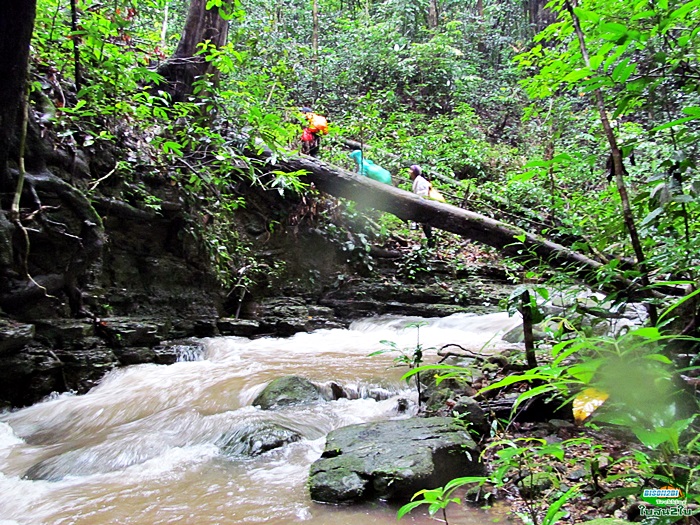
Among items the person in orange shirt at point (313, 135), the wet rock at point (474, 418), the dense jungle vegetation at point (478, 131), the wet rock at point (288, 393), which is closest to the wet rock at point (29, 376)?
the dense jungle vegetation at point (478, 131)

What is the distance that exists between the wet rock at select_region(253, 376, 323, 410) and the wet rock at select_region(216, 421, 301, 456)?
0.46 m

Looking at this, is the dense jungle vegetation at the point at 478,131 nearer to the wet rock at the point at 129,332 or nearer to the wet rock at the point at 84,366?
the wet rock at the point at 129,332

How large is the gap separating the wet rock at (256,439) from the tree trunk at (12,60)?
126 inches

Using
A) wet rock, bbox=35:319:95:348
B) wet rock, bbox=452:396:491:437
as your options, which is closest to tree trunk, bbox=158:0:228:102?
wet rock, bbox=35:319:95:348

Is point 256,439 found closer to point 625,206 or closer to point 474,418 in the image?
point 474,418

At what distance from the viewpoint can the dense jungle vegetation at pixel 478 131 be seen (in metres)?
1.95

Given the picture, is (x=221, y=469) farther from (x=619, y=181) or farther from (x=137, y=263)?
(x=137, y=263)

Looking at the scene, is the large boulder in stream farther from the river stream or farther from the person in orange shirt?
the person in orange shirt

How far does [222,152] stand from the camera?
17.1 feet

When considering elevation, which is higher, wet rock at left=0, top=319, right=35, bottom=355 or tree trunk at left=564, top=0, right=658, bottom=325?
tree trunk at left=564, top=0, right=658, bottom=325

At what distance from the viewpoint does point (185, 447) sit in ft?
10.8

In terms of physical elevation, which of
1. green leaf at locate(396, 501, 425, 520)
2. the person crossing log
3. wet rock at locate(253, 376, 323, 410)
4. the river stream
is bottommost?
the river stream

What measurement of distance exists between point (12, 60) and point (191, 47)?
3577 mm

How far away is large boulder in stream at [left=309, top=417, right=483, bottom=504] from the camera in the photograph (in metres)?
2.38
